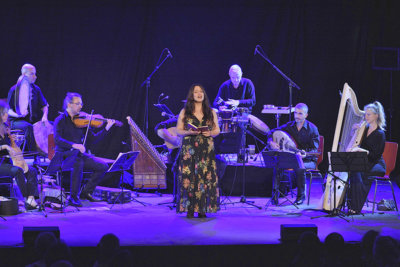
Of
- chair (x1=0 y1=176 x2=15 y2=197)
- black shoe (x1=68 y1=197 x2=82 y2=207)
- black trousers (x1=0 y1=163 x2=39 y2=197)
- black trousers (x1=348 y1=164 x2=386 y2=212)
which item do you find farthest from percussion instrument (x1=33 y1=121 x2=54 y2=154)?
black trousers (x1=348 y1=164 x2=386 y2=212)

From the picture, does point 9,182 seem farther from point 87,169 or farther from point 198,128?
point 198,128

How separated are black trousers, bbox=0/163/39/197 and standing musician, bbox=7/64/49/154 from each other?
1.68m

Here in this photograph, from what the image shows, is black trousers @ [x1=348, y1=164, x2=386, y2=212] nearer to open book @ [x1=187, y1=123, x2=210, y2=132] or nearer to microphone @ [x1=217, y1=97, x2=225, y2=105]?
open book @ [x1=187, y1=123, x2=210, y2=132]

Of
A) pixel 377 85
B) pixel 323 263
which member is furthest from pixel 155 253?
pixel 377 85

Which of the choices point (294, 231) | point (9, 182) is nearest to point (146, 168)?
point (9, 182)

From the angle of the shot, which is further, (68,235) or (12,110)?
(12,110)

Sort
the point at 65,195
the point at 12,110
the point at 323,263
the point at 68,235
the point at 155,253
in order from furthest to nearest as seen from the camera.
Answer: the point at 12,110 → the point at 65,195 → the point at 68,235 → the point at 155,253 → the point at 323,263

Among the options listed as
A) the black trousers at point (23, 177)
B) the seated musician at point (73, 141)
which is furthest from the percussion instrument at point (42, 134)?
the black trousers at point (23, 177)

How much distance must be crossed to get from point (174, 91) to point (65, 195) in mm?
3579

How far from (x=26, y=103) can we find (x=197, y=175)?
398 centimetres

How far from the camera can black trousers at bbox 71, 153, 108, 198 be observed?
26.5ft

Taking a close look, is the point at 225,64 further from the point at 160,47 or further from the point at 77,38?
the point at 77,38

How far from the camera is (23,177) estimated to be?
7.54m

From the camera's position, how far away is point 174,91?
10.8m
